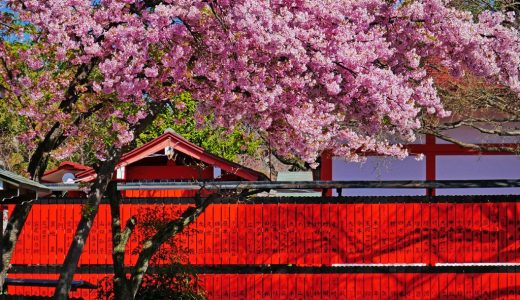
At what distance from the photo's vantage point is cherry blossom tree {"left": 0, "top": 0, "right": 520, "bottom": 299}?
10570 mm

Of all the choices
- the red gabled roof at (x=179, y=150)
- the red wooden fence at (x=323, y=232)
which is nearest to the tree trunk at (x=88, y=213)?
the red wooden fence at (x=323, y=232)

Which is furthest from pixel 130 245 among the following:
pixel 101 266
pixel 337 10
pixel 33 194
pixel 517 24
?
pixel 517 24

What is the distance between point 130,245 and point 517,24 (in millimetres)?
9278

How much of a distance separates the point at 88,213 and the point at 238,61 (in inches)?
120

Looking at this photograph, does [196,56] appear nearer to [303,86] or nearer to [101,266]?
[303,86]

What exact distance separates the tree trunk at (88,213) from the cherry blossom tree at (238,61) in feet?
0.09

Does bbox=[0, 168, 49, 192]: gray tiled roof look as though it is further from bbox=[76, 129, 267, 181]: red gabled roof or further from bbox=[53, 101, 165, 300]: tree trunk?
bbox=[76, 129, 267, 181]: red gabled roof

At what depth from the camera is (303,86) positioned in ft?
37.1

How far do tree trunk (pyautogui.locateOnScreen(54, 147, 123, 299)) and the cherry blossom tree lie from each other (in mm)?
28

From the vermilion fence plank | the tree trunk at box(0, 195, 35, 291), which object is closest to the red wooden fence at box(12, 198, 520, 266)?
the vermilion fence plank

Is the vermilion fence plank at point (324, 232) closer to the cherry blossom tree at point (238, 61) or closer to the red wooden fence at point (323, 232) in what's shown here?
the red wooden fence at point (323, 232)

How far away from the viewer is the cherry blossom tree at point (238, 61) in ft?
34.7

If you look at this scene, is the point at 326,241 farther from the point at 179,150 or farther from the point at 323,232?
the point at 179,150

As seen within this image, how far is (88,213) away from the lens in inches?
473
